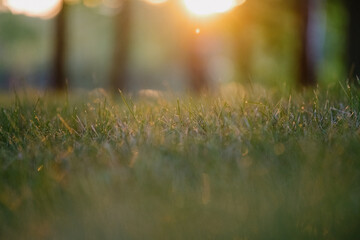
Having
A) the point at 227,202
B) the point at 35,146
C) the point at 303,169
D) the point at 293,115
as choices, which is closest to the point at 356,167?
the point at 303,169

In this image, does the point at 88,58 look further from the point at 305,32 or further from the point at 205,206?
the point at 205,206

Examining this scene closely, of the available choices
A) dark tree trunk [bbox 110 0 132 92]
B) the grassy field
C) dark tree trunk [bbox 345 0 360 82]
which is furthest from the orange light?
the grassy field

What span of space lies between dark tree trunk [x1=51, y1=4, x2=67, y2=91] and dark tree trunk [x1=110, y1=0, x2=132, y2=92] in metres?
1.40

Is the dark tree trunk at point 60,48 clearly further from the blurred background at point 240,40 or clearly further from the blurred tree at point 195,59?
the blurred tree at point 195,59

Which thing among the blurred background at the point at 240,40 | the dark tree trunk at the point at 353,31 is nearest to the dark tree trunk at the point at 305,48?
the blurred background at the point at 240,40

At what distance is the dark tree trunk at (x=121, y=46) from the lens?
496 inches

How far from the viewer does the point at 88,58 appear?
128 ft

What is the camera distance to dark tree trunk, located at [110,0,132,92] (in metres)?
12.6

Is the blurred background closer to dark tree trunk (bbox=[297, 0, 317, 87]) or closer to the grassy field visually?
dark tree trunk (bbox=[297, 0, 317, 87])

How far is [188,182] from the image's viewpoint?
216 centimetres

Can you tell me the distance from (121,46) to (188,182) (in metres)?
11.0

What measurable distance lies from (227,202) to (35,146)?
1279mm

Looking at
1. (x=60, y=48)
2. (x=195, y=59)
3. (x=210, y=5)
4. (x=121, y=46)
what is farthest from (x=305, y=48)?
(x=60, y=48)

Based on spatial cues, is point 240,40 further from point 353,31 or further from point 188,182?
point 188,182
